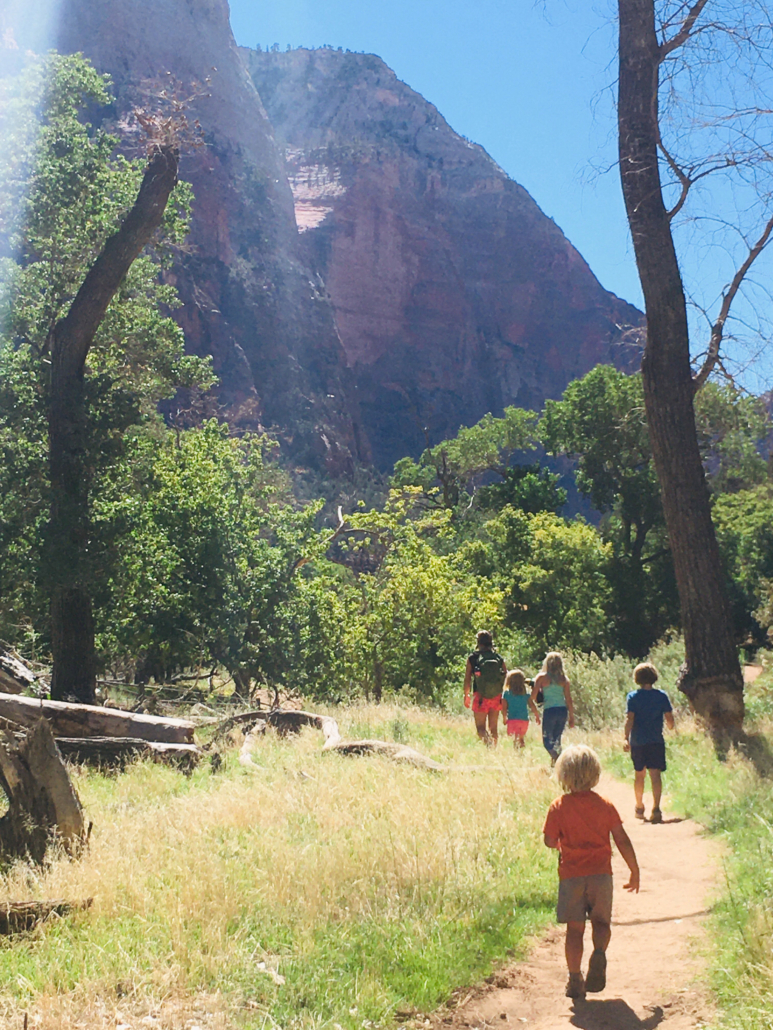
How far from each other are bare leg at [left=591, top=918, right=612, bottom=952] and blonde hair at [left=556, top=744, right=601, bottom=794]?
26.0 inches

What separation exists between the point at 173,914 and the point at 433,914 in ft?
4.82

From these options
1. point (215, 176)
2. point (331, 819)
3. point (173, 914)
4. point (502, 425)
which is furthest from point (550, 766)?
point (215, 176)

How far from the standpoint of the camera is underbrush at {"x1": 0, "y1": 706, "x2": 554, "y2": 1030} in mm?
4082

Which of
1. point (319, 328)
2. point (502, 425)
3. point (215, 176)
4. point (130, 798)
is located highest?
point (215, 176)

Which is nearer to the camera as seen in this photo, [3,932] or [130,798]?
[3,932]

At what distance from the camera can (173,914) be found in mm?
4832

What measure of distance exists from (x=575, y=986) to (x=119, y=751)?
22.7ft

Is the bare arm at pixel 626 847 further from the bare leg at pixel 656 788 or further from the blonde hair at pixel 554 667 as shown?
the blonde hair at pixel 554 667

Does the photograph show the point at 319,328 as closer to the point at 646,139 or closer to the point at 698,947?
the point at 646,139

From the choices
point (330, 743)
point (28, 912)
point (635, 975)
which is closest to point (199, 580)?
point (330, 743)

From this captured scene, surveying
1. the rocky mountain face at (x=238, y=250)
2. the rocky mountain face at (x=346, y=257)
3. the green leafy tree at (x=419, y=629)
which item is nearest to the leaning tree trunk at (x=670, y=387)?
the green leafy tree at (x=419, y=629)

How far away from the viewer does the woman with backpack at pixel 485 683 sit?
11.1 m

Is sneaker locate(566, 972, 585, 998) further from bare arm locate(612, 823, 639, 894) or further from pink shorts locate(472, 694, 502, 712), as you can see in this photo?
pink shorts locate(472, 694, 502, 712)

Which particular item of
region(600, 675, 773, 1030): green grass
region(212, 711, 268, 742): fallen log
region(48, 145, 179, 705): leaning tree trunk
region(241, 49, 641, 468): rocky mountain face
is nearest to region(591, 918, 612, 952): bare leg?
region(600, 675, 773, 1030): green grass
